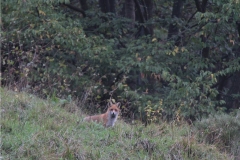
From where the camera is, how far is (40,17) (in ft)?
45.1

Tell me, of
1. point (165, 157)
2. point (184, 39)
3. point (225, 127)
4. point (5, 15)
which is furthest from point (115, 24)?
point (165, 157)

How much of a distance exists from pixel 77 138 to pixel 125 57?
617 cm

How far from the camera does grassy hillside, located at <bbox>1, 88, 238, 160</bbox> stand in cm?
752

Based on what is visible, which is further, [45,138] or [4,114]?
[4,114]

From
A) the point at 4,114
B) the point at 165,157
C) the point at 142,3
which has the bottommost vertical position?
the point at 165,157

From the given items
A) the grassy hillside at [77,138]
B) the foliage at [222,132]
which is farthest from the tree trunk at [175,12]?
the foliage at [222,132]

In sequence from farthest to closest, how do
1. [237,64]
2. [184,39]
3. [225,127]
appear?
[184,39] < [237,64] < [225,127]

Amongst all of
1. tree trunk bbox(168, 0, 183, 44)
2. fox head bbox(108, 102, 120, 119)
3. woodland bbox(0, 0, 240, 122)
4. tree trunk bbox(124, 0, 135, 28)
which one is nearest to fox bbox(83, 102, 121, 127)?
fox head bbox(108, 102, 120, 119)

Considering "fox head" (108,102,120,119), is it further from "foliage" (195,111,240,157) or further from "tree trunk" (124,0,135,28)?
"tree trunk" (124,0,135,28)

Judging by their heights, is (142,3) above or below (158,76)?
above

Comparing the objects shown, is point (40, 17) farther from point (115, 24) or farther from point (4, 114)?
point (4, 114)

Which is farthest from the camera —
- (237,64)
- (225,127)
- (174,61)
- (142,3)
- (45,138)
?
(142,3)

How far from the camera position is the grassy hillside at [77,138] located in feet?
24.7

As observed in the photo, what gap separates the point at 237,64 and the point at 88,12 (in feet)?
17.7
